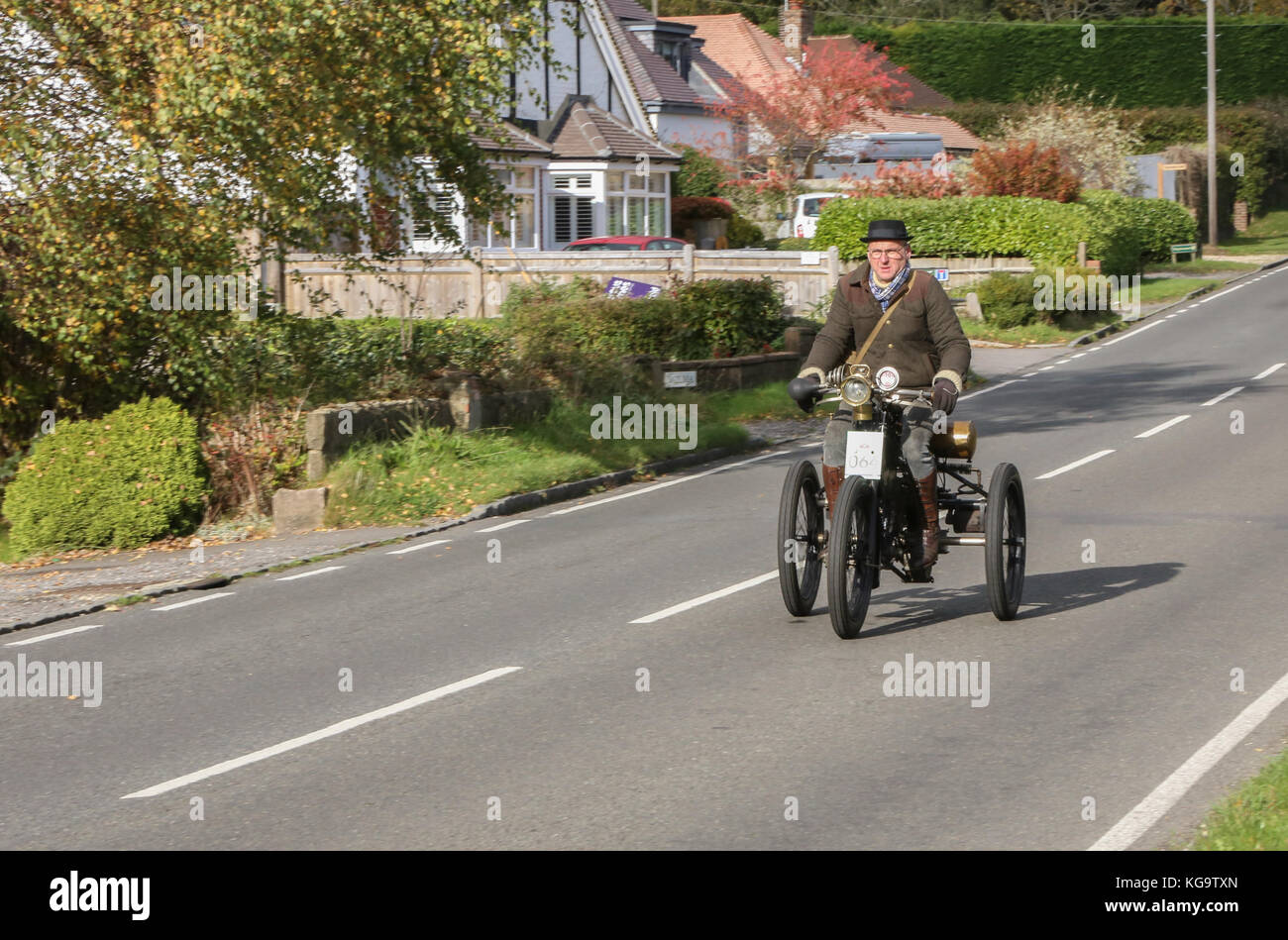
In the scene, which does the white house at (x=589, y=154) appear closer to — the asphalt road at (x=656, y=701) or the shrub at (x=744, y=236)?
the shrub at (x=744, y=236)

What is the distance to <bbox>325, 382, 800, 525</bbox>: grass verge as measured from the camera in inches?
599

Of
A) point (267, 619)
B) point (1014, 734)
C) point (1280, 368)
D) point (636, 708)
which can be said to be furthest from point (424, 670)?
point (1280, 368)

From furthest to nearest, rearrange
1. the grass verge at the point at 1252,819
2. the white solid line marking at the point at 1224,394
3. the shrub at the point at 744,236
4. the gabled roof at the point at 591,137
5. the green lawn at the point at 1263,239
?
1. the green lawn at the point at 1263,239
2. the shrub at the point at 744,236
3. the gabled roof at the point at 591,137
4. the white solid line marking at the point at 1224,394
5. the grass verge at the point at 1252,819

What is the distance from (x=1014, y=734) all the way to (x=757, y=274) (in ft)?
77.2

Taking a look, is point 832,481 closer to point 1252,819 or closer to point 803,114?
point 1252,819

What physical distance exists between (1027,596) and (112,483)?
336 inches

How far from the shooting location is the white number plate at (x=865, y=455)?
8906 mm

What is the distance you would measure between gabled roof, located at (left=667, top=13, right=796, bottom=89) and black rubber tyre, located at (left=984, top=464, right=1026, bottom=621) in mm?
55749

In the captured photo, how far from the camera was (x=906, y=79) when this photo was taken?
7200 centimetres

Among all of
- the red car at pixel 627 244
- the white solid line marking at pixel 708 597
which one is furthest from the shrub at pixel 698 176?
the white solid line marking at pixel 708 597

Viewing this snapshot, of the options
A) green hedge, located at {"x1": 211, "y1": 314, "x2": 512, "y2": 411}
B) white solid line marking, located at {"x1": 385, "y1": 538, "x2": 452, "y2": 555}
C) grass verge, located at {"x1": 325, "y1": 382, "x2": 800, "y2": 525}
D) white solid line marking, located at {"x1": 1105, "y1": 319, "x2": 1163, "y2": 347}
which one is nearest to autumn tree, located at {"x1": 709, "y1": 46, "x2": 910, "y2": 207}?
white solid line marking, located at {"x1": 1105, "y1": 319, "x2": 1163, "y2": 347}

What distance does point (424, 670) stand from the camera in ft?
29.9

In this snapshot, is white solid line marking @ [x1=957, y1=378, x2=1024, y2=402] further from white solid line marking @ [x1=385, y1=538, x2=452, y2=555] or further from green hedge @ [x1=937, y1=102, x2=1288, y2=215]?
green hedge @ [x1=937, y1=102, x2=1288, y2=215]

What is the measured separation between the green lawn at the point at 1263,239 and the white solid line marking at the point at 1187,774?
47.2 m
